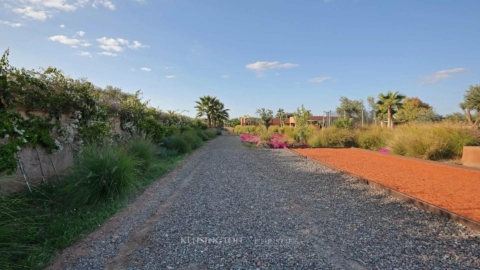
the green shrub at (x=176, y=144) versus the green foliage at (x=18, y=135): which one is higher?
the green foliage at (x=18, y=135)

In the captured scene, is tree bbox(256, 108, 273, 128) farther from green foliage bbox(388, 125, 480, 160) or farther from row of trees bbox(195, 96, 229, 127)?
green foliage bbox(388, 125, 480, 160)

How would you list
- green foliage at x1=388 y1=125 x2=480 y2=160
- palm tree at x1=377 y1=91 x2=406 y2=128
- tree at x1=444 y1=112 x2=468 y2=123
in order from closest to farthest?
green foliage at x1=388 y1=125 x2=480 y2=160, tree at x1=444 y1=112 x2=468 y2=123, palm tree at x1=377 y1=91 x2=406 y2=128

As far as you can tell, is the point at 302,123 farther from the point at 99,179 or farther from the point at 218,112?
the point at 218,112

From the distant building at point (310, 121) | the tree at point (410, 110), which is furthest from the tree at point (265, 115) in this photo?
the tree at point (410, 110)

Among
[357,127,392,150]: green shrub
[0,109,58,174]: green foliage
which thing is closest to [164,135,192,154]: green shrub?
[0,109,58,174]: green foliage

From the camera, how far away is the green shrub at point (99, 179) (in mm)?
4641

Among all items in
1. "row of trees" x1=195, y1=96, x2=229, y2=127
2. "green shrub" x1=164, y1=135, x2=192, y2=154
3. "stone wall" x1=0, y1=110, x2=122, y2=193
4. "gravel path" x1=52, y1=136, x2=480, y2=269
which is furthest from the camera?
"row of trees" x1=195, y1=96, x2=229, y2=127

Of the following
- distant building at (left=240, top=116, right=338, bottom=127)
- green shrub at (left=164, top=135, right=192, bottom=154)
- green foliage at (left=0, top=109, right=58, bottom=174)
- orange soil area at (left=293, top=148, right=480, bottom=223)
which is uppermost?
distant building at (left=240, top=116, right=338, bottom=127)

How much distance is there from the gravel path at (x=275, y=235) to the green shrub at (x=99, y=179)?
51cm

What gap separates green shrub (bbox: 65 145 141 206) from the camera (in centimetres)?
464

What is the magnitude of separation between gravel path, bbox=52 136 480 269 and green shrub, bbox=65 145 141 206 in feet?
1.68

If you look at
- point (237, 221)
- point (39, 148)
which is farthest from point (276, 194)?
point (39, 148)

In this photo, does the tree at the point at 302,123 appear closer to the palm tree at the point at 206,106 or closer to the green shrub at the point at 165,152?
the green shrub at the point at 165,152

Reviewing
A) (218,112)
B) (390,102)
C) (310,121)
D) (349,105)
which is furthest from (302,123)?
(349,105)
